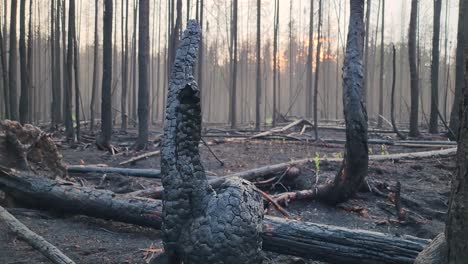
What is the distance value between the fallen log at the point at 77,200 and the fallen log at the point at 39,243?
1.12 m

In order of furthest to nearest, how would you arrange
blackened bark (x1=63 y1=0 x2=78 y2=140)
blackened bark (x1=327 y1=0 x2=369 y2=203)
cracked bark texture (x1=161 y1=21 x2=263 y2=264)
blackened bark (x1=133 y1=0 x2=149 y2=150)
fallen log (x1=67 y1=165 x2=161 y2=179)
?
blackened bark (x1=63 y1=0 x2=78 y2=140)
blackened bark (x1=133 y1=0 x2=149 y2=150)
fallen log (x1=67 y1=165 x2=161 y2=179)
blackened bark (x1=327 y1=0 x2=369 y2=203)
cracked bark texture (x1=161 y1=21 x2=263 y2=264)

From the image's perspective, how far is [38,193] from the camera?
428cm

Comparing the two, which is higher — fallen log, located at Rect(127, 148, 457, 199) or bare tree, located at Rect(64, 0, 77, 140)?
bare tree, located at Rect(64, 0, 77, 140)

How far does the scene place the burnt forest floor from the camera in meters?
3.41

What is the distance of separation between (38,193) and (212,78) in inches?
1361

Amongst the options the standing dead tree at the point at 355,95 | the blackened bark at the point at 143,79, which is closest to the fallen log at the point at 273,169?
the standing dead tree at the point at 355,95

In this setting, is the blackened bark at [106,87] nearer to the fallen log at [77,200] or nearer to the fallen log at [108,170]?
the fallen log at [108,170]

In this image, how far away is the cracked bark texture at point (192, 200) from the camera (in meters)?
2.14

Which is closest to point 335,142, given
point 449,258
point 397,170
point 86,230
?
point 397,170

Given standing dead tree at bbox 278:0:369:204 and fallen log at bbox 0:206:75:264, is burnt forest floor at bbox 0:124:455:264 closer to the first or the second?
fallen log at bbox 0:206:75:264

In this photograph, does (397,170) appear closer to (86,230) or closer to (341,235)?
(341,235)

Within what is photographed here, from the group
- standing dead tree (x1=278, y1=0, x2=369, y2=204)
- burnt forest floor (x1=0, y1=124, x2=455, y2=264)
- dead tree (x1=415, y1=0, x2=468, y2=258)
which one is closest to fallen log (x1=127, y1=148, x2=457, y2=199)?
burnt forest floor (x1=0, y1=124, x2=455, y2=264)

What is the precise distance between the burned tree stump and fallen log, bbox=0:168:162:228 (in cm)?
40

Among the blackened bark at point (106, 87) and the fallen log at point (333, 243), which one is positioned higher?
the blackened bark at point (106, 87)
